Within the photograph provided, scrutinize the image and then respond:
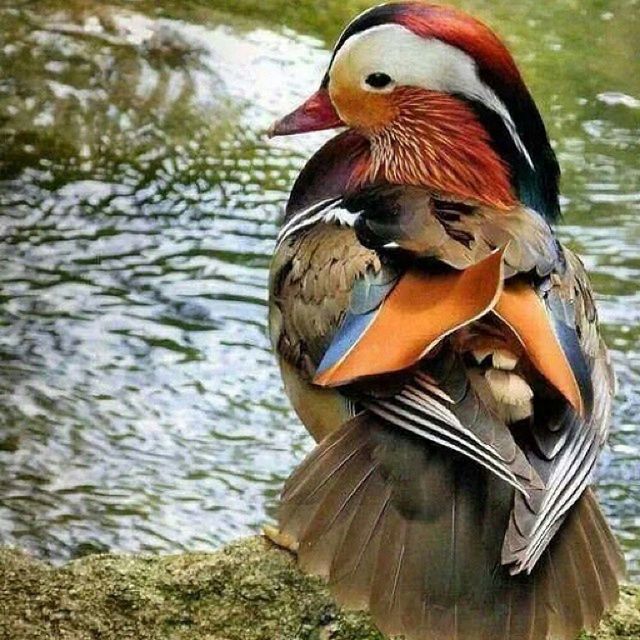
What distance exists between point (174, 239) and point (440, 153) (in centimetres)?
203

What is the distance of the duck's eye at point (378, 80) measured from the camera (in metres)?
2.57

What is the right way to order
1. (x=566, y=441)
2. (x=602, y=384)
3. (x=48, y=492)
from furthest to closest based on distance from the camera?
(x=48, y=492)
(x=602, y=384)
(x=566, y=441)

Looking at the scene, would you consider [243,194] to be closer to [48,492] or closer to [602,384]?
[48,492]

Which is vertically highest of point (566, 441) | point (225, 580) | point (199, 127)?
point (566, 441)

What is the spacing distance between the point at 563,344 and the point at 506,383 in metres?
0.15

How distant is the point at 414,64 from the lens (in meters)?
2.54

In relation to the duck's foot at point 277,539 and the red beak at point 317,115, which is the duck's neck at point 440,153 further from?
the duck's foot at point 277,539

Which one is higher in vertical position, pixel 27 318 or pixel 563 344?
pixel 563 344

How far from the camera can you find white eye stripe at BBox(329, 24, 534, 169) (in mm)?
2459

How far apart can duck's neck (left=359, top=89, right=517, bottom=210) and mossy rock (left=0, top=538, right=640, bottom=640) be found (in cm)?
75

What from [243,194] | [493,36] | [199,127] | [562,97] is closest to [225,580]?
[493,36]

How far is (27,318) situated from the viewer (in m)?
4.16

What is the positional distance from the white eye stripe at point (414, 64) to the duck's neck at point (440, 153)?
0.17 ft

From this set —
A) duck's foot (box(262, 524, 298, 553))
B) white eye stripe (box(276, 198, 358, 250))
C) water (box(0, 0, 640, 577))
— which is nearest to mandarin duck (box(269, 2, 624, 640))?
white eye stripe (box(276, 198, 358, 250))
